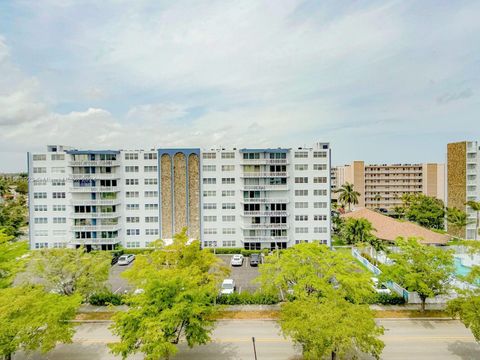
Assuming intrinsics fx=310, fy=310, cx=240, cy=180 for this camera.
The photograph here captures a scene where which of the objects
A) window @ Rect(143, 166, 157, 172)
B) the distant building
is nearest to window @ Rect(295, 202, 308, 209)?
window @ Rect(143, 166, 157, 172)

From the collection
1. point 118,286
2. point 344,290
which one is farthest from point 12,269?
point 344,290

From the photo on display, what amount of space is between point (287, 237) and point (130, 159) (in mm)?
30738

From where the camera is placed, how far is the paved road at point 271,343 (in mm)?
23891

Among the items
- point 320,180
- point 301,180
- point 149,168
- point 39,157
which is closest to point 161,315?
point 149,168

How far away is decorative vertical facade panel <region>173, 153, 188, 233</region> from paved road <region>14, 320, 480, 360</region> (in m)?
26.7

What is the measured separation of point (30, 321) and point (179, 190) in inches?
1405

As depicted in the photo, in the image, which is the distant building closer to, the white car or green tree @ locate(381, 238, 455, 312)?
green tree @ locate(381, 238, 455, 312)

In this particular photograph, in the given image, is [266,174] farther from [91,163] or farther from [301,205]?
[91,163]

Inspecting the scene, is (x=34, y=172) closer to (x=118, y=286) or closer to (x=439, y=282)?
(x=118, y=286)

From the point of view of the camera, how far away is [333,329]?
736 inches

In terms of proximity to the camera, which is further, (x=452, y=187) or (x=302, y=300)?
(x=452, y=187)

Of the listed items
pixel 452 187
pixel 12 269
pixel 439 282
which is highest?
pixel 452 187

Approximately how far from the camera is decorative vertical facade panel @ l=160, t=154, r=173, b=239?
Result: 54.8m

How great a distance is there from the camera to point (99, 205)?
53.3 metres
